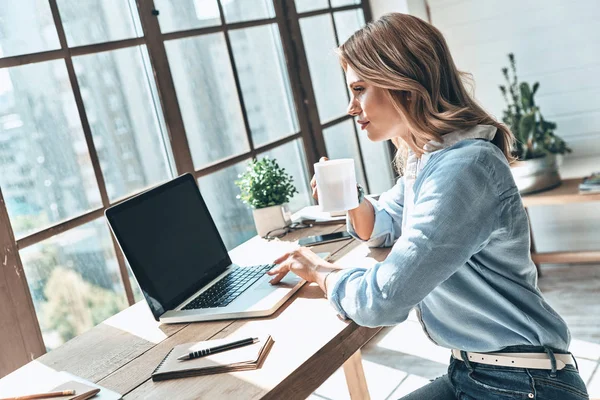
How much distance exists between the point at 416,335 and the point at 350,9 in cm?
170

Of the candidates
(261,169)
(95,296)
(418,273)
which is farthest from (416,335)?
(418,273)

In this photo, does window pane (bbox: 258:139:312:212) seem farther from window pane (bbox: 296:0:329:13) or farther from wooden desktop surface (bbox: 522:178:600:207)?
wooden desktop surface (bbox: 522:178:600:207)

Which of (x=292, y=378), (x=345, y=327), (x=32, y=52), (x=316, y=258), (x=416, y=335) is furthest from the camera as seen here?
(x=416, y=335)

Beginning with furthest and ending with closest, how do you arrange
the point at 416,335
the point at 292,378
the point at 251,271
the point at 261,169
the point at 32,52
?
the point at 416,335
the point at 261,169
the point at 32,52
the point at 251,271
the point at 292,378

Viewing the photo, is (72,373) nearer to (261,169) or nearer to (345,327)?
(345,327)

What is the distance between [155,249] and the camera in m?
1.74

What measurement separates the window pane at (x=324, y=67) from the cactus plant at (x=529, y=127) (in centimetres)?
88

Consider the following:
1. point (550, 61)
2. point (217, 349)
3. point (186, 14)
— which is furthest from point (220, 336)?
point (550, 61)

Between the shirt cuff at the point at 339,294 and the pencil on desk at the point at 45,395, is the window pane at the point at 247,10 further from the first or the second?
the pencil on desk at the point at 45,395

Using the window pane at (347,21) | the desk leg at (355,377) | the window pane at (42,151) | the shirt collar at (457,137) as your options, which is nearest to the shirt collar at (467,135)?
the shirt collar at (457,137)

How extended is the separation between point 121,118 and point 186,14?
54cm

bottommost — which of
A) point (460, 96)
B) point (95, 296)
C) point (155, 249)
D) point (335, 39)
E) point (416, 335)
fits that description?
point (416, 335)

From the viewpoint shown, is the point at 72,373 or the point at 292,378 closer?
the point at 292,378

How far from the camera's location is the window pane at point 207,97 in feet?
8.66
